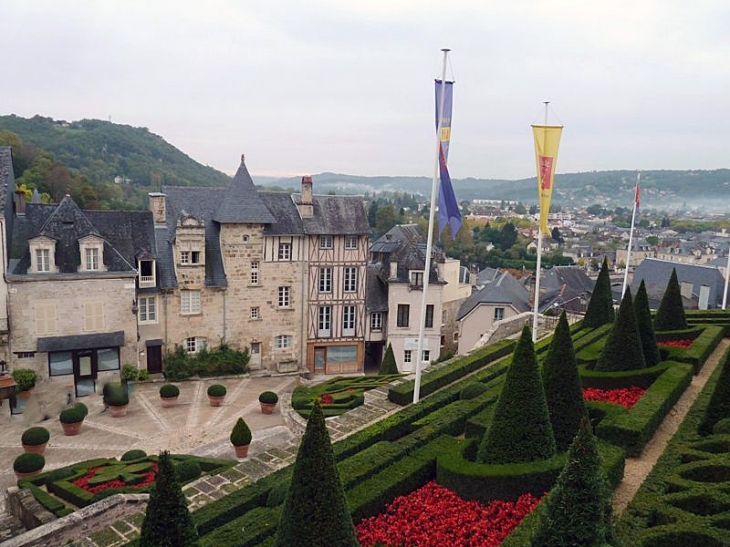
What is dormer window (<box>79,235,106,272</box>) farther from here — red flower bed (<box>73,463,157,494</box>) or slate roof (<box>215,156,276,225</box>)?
red flower bed (<box>73,463,157,494</box>)

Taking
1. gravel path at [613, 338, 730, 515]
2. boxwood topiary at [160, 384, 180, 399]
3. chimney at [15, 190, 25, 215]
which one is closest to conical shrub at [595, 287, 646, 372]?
gravel path at [613, 338, 730, 515]

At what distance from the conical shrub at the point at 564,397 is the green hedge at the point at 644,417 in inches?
40.3

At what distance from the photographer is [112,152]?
342 feet

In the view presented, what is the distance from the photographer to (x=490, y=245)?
121 m

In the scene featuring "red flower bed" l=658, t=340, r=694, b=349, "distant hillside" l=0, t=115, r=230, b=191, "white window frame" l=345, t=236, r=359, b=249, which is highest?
"distant hillside" l=0, t=115, r=230, b=191

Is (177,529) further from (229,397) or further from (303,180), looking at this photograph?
(303,180)

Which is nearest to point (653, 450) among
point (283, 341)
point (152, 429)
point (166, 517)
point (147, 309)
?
point (166, 517)

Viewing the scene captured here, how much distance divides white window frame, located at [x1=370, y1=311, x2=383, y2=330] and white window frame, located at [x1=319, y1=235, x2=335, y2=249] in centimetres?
502

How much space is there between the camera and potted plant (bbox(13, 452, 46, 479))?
1655 cm

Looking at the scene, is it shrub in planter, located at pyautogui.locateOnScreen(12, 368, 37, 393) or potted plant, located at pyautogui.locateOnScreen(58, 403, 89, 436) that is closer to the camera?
potted plant, located at pyautogui.locateOnScreen(58, 403, 89, 436)

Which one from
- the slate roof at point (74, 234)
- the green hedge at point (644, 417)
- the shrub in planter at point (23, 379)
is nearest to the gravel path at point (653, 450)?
the green hedge at point (644, 417)

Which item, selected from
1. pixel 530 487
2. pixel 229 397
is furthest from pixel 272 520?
pixel 229 397

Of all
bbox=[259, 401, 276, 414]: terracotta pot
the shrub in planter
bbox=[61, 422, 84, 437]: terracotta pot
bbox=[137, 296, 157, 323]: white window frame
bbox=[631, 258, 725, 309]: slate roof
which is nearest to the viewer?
bbox=[61, 422, 84, 437]: terracotta pot

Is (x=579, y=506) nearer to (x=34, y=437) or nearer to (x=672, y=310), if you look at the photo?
(x=34, y=437)
